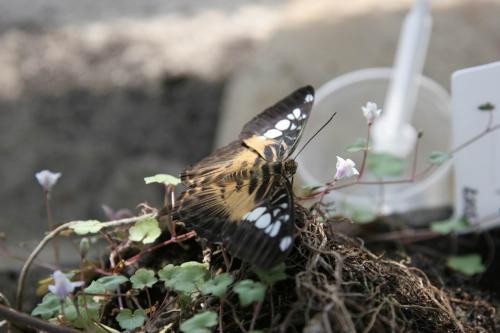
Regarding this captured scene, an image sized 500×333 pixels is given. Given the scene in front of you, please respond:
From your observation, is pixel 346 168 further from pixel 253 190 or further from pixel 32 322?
pixel 32 322

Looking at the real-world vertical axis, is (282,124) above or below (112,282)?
above

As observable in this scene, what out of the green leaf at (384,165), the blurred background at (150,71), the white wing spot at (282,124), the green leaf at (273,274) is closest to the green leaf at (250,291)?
the green leaf at (273,274)

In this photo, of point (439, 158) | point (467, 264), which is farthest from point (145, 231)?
point (467, 264)

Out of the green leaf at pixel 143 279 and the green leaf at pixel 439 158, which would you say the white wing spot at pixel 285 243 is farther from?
the green leaf at pixel 439 158

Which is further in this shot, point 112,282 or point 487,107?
point 487,107

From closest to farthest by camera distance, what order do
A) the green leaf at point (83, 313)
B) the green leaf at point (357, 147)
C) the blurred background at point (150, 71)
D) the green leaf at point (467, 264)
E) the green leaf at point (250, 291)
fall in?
the green leaf at point (250, 291) < the green leaf at point (83, 313) < the green leaf at point (357, 147) < the green leaf at point (467, 264) < the blurred background at point (150, 71)

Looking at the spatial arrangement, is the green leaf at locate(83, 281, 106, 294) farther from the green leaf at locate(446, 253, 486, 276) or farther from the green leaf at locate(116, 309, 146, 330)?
the green leaf at locate(446, 253, 486, 276)

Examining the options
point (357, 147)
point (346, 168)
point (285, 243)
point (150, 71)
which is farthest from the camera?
point (150, 71)
